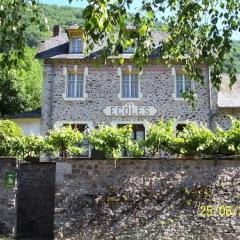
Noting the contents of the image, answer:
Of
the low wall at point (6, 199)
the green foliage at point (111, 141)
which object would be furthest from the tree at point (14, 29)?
the low wall at point (6, 199)

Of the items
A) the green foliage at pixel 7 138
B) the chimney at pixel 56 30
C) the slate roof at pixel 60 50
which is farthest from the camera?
the chimney at pixel 56 30

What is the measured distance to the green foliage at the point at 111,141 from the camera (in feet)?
35.7

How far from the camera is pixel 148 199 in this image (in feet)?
34.9

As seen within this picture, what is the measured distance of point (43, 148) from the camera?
39.5 feet

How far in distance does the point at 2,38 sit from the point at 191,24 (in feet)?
7.41

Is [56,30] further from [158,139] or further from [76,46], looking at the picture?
[158,139]

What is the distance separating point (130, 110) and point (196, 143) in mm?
8398

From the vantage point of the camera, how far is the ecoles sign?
19.1 m

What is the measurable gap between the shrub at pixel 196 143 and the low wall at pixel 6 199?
387 cm

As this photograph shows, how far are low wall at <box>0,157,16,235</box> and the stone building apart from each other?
802 cm

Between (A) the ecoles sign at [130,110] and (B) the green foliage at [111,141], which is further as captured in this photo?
(A) the ecoles sign at [130,110]

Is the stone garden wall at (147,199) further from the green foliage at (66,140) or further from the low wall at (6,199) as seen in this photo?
the green foliage at (66,140)
